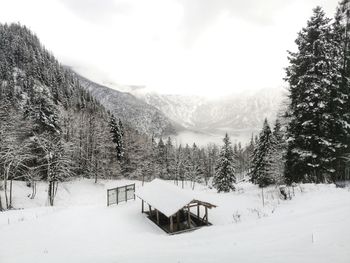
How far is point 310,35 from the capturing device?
64.7 ft

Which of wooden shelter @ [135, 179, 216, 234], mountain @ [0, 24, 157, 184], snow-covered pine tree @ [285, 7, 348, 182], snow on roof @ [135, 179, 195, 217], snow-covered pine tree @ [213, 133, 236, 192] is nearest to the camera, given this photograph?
snow on roof @ [135, 179, 195, 217]

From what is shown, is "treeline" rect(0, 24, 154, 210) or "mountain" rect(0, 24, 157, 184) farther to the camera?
"mountain" rect(0, 24, 157, 184)

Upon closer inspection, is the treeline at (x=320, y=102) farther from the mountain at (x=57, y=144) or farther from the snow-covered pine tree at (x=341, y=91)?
the mountain at (x=57, y=144)

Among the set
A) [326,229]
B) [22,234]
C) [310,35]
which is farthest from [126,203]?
[310,35]

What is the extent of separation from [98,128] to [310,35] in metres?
36.0

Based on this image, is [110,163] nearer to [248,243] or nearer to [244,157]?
[248,243]

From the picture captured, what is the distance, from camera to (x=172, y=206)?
651 inches

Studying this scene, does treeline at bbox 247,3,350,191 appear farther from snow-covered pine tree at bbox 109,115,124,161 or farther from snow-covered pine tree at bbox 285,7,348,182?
snow-covered pine tree at bbox 109,115,124,161

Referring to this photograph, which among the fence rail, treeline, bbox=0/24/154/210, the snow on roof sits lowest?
the fence rail

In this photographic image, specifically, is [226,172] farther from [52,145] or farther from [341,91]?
[52,145]

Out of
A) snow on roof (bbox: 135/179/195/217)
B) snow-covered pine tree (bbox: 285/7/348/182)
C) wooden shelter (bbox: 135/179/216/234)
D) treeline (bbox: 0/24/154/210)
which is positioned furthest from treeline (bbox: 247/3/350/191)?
treeline (bbox: 0/24/154/210)

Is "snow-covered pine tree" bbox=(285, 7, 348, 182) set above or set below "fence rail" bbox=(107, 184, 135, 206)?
above

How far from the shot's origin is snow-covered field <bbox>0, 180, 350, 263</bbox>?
7.42 m

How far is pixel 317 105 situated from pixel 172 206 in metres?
13.5
